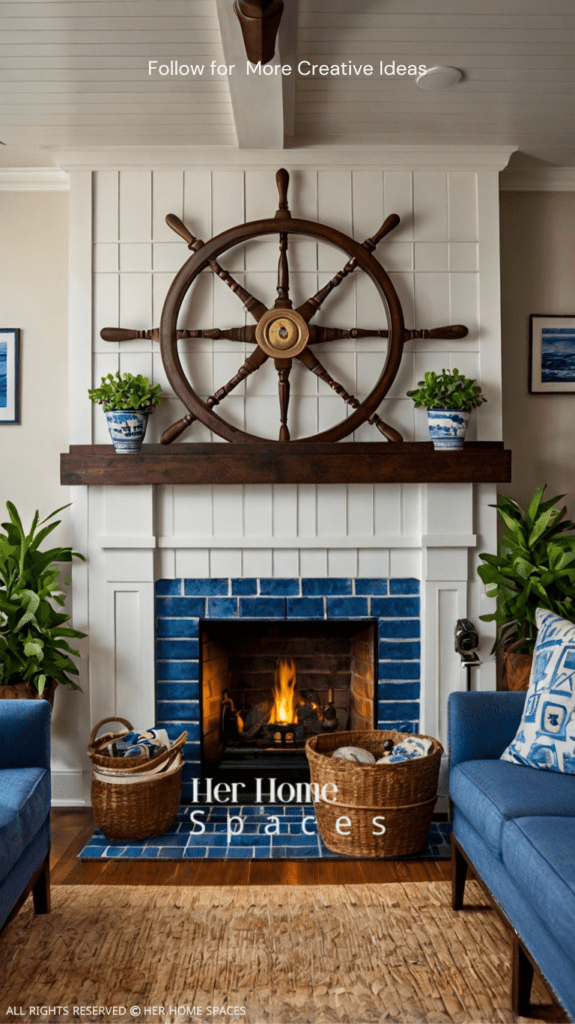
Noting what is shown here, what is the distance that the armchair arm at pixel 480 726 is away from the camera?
2229 mm

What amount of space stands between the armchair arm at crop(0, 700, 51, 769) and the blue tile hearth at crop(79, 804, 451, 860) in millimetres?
652

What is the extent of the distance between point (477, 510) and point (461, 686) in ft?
2.28

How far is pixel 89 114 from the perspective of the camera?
9.12 ft

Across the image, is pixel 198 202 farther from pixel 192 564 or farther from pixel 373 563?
pixel 373 563

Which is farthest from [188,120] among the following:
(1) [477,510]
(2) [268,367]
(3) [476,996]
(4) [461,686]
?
(3) [476,996]

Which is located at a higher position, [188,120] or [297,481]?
[188,120]

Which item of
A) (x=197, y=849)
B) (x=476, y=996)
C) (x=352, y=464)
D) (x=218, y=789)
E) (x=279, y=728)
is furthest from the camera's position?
(x=279, y=728)

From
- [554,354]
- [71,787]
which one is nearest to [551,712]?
[554,354]

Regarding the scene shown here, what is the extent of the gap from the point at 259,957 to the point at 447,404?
74.7 inches

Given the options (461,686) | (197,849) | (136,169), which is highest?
(136,169)

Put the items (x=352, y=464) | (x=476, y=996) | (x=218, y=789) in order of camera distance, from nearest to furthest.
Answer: (x=476, y=996) < (x=352, y=464) < (x=218, y=789)

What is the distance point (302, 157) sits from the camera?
3.07 meters

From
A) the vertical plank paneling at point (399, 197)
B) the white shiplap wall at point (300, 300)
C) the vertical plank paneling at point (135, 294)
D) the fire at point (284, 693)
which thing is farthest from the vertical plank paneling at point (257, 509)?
the vertical plank paneling at point (399, 197)

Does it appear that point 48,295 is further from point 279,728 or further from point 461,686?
point 461,686
